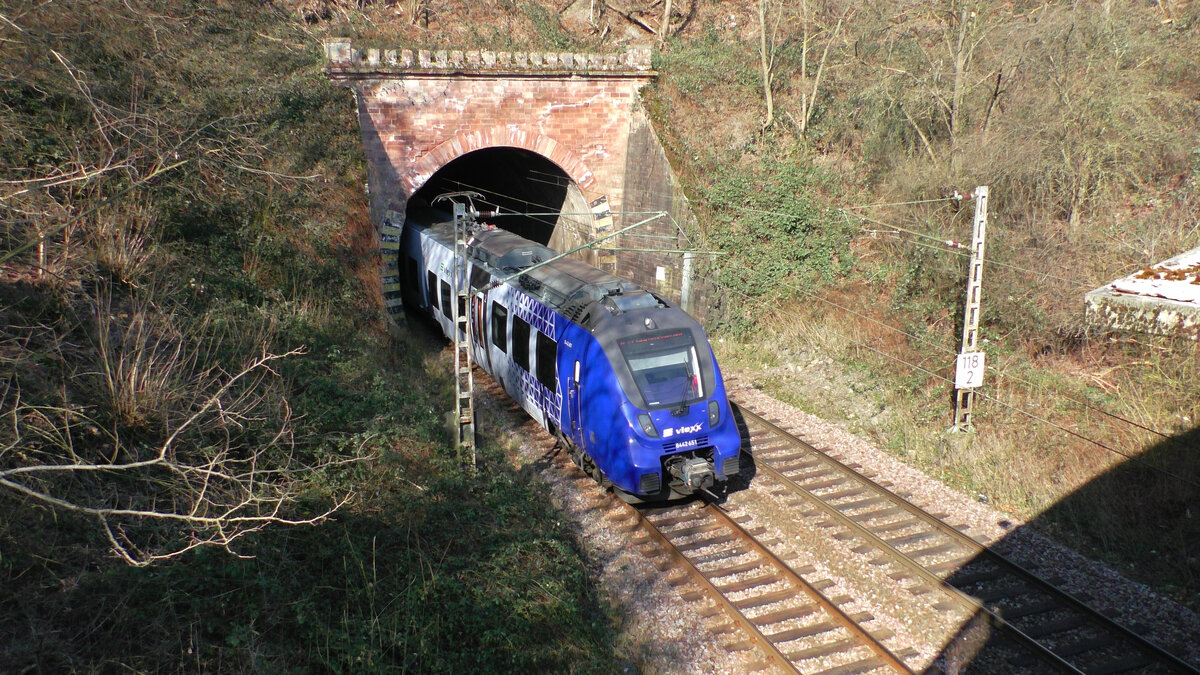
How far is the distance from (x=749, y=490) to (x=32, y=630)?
8524 mm

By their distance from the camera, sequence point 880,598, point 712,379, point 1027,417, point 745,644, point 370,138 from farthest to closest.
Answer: point 370,138, point 1027,417, point 712,379, point 880,598, point 745,644

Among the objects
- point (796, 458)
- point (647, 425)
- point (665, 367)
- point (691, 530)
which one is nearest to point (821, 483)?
point (796, 458)

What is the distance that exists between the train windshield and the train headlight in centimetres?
18

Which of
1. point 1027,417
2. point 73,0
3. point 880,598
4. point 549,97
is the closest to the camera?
point 880,598

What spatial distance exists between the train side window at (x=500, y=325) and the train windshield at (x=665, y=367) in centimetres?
373

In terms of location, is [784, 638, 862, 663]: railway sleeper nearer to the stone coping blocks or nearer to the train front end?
the train front end

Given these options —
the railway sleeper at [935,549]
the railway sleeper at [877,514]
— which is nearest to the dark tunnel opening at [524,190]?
the railway sleeper at [877,514]

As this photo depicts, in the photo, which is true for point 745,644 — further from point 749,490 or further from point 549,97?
point 549,97

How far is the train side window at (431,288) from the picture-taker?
54.6ft

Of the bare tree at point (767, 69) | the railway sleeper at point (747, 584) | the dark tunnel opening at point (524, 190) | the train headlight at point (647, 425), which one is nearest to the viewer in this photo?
the railway sleeper at point (747, 584)

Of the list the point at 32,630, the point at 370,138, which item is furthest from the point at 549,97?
the point at 32,630

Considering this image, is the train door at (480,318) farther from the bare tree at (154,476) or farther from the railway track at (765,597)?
the bare tree at (154,476)

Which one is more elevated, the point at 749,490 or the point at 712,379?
the point at 712,379

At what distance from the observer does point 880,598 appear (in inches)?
347
